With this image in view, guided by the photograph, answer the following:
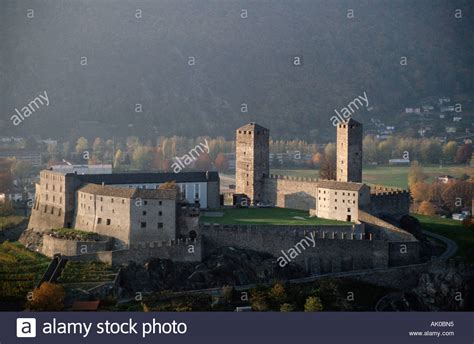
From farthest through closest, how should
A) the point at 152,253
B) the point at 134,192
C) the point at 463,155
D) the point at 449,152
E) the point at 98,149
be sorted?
1. the point at 98,149
2. the point at 449,152
3. the point at 463,155
4. the point at 134,192
5. the point at 152,253

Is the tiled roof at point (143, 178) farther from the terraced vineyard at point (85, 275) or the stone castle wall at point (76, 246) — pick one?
the terraced vineyard at point (85, 275)

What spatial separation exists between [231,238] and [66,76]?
108 metres

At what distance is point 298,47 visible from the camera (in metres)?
173

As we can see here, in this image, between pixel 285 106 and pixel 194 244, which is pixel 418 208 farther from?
pixel 285 106

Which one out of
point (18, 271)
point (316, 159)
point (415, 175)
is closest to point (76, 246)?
point (18, 271)

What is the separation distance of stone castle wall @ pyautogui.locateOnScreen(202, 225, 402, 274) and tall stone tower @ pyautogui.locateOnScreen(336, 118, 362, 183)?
27.4 ft

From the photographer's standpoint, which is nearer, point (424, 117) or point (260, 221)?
point (260, 221)

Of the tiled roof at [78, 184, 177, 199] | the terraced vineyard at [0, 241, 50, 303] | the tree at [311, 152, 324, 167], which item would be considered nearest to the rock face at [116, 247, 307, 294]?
the tiled roof at [78, 184, 177, 199]

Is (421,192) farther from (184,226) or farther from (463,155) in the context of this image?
(184,226)

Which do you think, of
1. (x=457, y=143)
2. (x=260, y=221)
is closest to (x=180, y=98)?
(x=457, y=143)

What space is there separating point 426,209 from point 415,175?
1835 centimetres

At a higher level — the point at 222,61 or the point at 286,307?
the point at 222,61

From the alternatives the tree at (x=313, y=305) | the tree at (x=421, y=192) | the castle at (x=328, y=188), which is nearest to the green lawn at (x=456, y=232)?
the castle at (x=328, y=188)

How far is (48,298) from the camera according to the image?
4747cm
